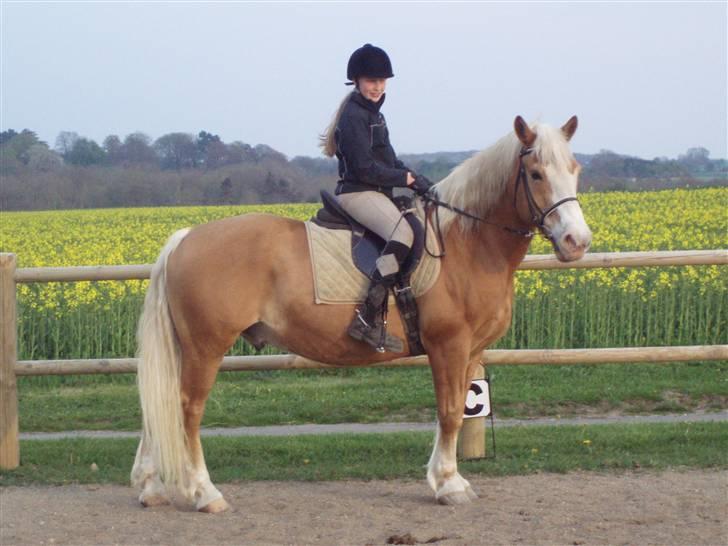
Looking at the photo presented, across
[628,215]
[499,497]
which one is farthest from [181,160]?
[499,497]

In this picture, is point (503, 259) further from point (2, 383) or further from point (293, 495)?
point (2, 383)

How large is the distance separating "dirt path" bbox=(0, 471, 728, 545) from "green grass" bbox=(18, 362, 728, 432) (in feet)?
8.08

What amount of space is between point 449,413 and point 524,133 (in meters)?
1.79

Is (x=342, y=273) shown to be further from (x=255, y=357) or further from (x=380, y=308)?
(x=255, y=357)

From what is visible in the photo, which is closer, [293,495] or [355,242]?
[355,242]

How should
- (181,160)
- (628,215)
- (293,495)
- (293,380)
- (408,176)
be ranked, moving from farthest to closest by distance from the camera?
(181,160) < (628,215) < (293,380) < (293,495) < (408,176)

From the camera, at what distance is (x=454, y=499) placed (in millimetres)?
6266

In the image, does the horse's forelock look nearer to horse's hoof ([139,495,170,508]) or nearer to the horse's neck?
the horse's neck

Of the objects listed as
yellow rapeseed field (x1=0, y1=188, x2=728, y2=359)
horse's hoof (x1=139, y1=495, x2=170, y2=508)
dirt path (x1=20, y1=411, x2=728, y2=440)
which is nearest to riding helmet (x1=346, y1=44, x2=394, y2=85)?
horse's hoof (x1=139, y1=495, x2=170, y2=508)

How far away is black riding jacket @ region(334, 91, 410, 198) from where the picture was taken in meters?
6.06

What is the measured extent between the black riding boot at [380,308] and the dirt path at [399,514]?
1.05 m

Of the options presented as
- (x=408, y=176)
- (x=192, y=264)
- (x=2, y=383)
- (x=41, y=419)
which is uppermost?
(x=408, y=176)

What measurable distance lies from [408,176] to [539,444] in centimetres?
278

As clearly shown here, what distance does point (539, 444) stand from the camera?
25.8ft
